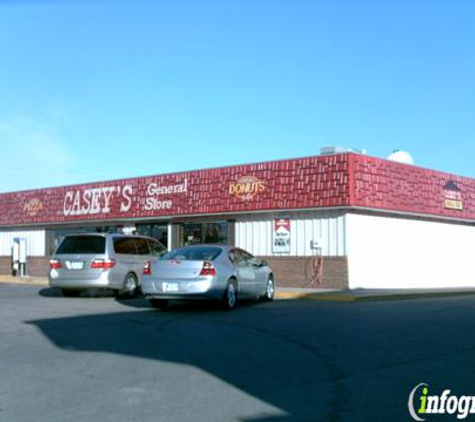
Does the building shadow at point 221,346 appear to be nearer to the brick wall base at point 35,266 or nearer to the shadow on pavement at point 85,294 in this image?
the shadow on pavement at point 85,294

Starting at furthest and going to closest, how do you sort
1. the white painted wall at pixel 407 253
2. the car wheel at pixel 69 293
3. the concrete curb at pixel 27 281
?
1. the concrete curb at pixel 27 281
2. the white painted wall at pixel 407 253
3. the car wheel at pixel 69 293

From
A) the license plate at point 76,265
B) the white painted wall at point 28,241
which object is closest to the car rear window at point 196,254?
the license plate at point 76,265

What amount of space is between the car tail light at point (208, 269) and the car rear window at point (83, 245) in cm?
450

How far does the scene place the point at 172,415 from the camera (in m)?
5.98

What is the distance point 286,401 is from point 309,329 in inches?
197

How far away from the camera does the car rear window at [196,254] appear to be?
14977 mm

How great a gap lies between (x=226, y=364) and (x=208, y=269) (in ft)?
20.6

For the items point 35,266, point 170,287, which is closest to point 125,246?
point 170,287

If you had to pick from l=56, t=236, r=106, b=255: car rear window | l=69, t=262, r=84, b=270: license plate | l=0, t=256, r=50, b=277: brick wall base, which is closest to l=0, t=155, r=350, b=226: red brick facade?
l=0, t=256, r=50, b=277: brick wall base

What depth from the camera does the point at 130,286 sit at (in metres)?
18.7

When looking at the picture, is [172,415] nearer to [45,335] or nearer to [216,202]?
[45,335]

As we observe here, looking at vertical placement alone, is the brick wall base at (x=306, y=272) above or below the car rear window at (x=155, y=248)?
below

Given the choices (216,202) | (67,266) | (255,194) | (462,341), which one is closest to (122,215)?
(216,202)

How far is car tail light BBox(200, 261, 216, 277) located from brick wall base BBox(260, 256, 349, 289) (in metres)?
8.44
